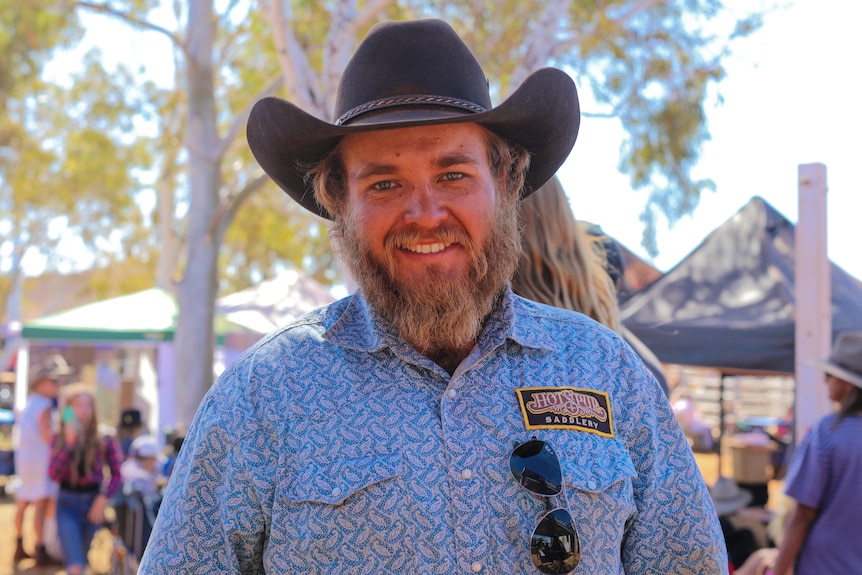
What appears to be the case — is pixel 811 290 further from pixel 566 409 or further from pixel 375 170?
pixel 375 170

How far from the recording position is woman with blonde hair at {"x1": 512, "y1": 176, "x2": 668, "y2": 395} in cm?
296

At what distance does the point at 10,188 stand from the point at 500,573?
2714cm

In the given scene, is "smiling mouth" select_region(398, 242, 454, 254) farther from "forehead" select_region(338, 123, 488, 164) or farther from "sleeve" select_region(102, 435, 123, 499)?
"sleeve" select_region(102, 435, 123, 499)

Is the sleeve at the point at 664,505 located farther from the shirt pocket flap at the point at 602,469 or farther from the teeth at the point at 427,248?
the teeth at the point at 427,248

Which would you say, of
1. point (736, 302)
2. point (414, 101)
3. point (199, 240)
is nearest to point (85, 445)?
point (199, 240)

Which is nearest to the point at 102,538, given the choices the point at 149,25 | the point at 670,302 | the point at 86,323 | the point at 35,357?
the point at 86,323

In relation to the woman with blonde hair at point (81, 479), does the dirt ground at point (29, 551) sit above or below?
below

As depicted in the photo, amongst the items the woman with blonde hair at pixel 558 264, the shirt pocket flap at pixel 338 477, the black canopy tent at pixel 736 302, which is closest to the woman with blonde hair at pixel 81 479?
the black canopy tent at pixel 736 302

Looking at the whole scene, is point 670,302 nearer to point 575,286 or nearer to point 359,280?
point 575,286

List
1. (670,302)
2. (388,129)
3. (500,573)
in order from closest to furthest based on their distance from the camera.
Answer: (500,573)
(388,129)
(670,302)

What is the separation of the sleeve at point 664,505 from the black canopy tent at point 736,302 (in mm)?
3985

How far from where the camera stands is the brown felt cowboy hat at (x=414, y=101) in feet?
6.46

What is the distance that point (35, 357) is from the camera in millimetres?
20969

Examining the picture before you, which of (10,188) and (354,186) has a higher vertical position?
(10,188)
